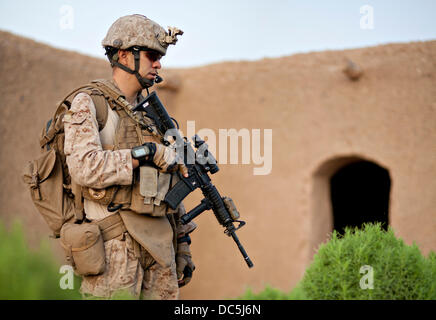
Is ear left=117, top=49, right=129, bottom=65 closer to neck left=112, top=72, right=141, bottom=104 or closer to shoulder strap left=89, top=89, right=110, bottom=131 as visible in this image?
neck left=112, top=72, right=141, bottom=104

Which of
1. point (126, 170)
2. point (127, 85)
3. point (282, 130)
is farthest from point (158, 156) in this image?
point (282, 130)

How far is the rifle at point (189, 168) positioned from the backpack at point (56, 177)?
21cm

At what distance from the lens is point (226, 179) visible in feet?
26.9

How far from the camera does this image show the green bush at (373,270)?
269 cm

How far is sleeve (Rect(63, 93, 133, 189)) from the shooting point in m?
2.30

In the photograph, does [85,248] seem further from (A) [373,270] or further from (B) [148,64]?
(A) [373,270]

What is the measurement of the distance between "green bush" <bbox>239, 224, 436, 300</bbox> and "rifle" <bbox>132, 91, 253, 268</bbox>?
0.48 m

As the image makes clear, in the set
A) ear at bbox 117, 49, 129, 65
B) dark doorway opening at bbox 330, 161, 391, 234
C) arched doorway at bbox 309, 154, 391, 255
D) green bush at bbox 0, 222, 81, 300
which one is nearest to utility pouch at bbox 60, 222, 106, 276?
green bush at bbox 0, 222, 81, 300

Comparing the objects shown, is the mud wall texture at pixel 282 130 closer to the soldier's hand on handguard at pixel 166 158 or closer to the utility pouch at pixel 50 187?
the utility pouch at pixel 50 187

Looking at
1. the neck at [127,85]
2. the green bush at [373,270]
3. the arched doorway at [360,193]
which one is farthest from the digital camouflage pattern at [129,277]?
the arched doorway at [360,193]

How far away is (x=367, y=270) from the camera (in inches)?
108

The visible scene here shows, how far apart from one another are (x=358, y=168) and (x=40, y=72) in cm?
645

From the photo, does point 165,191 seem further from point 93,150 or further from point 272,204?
point 272,204
